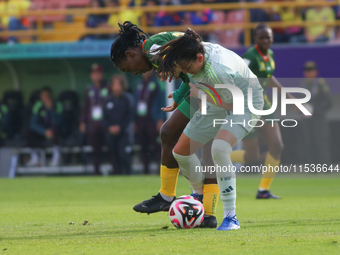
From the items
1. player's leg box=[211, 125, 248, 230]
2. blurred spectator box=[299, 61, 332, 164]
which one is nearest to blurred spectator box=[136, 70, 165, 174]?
blurred spectator box=[299, 61, 332, 164]

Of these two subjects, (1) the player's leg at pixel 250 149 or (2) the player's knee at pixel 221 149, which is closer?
(2) the player's knee at pixel 221 149

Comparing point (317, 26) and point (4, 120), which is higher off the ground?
point (317, 26)

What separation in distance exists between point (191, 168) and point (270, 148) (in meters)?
2.84

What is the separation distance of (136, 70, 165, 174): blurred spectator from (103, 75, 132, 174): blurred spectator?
1.30 ft

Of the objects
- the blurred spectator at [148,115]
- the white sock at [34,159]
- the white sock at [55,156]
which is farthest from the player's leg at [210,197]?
the white sock at [34,159]

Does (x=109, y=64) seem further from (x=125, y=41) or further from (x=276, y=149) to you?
(x=125, y=41)

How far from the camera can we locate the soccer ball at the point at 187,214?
4.88m

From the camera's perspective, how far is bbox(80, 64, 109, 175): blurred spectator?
13.1m

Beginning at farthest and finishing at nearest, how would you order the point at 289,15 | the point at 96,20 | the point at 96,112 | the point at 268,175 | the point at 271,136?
the point at 96,20 → the point at 289,15 → the point at 96,112 → the point at 268,175 → the point at 271,136

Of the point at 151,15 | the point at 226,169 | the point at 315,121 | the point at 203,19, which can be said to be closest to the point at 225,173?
the point at 226,169

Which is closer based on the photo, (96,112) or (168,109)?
(168,109)

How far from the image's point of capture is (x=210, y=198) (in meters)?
5.18

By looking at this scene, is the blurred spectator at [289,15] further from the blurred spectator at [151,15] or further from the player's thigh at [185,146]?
the player's thigh at [185,146]

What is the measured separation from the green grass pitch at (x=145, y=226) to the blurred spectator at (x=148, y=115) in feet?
11.1
